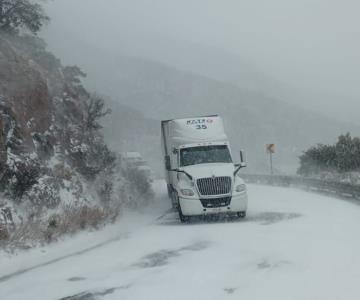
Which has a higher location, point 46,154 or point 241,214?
point 46,154

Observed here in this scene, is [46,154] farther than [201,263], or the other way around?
[46,154]

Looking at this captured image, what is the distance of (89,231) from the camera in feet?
46.4

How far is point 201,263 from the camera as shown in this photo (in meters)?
9.83

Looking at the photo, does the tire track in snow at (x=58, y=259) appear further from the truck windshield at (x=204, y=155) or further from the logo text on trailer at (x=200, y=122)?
the logo text on trailer at (x=200, y=122)

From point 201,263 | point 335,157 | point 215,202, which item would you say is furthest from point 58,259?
point 335,157

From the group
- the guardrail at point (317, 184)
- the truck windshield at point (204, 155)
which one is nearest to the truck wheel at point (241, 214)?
the truck windshield at point (204, 155)

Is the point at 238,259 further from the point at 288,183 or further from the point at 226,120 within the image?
the point at 226,120

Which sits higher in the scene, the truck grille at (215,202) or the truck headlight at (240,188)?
the truck headlight at (240,188)

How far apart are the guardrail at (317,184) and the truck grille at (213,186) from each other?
→ 7.97 m

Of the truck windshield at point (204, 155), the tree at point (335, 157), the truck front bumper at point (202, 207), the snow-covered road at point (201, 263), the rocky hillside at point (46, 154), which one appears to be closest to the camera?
the snow-covered road at point (201, 263)

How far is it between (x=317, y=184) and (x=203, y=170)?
41.1ft

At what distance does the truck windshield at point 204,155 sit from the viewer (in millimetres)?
17672

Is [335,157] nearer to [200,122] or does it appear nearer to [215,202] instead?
[200,122]

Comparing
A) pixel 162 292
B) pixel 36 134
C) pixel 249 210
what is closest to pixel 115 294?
pixel 162 292
